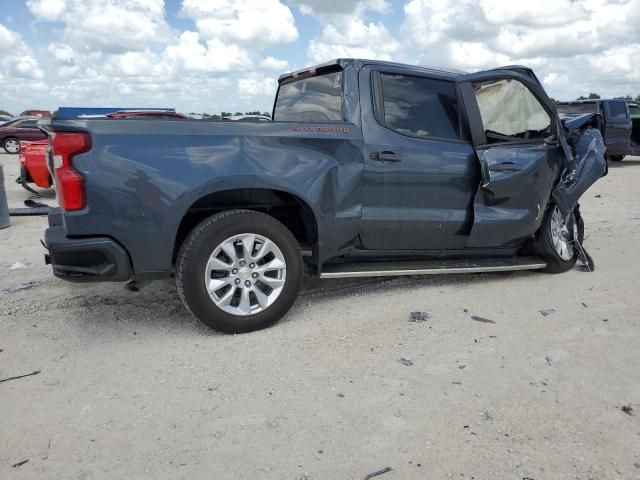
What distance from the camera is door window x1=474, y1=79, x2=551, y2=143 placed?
4.67 metres

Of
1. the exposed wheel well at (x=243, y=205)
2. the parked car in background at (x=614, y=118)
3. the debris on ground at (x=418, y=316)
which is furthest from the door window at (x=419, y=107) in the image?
the parked car in background at (x=614, y=118)

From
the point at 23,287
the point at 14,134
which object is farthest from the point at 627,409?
the point at 14,134

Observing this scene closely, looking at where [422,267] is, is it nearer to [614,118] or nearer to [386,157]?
[386,157]

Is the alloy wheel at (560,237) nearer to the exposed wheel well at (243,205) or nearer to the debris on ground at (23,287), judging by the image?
the exposed wheel well at (243,205)

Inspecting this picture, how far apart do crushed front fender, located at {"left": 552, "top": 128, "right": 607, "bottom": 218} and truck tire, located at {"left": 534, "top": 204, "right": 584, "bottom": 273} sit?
0.35ft

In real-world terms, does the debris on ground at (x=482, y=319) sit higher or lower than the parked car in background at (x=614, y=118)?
lower

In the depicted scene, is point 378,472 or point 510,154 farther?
point 510,154

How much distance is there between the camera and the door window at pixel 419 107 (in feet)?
13.9

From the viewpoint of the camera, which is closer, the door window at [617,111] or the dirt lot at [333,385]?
the dirt lot at [333,385]

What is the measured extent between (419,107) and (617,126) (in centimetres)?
1260

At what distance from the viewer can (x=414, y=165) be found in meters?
4.25

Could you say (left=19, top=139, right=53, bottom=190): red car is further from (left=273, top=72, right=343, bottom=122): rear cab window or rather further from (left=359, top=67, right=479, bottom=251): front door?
(left=359, top=67, right=479, bottom=251): front door

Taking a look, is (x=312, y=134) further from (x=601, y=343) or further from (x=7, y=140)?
(x=7, y=140)

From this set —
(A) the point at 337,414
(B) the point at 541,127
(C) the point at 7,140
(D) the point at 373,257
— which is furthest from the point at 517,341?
(C) the point at 7,140
